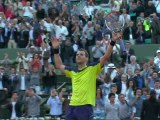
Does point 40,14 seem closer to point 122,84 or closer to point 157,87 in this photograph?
point 122,84

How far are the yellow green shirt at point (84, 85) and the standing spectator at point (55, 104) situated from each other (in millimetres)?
9865

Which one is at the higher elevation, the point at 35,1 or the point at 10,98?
the point at 35,1

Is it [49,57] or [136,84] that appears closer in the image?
[136,84]

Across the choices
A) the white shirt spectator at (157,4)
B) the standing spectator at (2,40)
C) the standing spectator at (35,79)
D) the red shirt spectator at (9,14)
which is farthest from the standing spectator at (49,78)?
the white shirt spectator at (157,4)

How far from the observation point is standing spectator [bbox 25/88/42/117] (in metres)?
21.4

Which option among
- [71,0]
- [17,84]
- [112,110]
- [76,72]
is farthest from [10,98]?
[76,72]

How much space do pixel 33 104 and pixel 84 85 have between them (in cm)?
1048

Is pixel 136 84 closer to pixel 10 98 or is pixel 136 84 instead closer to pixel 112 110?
pixel 112 110

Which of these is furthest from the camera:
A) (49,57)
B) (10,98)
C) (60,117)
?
(49,57)

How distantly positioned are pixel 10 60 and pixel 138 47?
481 centimetres

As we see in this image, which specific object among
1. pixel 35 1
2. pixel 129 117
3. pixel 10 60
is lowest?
pixel 129 117

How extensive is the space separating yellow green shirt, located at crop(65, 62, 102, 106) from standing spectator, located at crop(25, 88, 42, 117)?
10.2 m

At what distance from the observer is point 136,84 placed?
21672 millimetres

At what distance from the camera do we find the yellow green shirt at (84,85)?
11.2m
